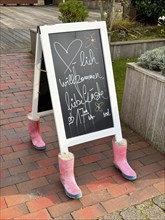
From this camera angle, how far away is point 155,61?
3.66 metres

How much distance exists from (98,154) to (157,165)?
676 mm

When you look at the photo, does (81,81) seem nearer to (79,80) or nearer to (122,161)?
(79,80)

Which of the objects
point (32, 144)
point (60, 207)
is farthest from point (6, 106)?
point (60, 207)

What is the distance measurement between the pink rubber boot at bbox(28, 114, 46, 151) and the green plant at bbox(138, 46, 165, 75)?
4.95 ft

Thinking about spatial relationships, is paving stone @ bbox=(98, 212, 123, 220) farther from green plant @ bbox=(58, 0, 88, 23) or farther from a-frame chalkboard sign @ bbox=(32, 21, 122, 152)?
green plant @ bbox=(58, 0, 88, 23)

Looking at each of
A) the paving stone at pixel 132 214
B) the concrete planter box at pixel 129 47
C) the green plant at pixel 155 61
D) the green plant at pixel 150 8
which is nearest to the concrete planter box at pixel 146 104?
the green plant at pixel 155 61

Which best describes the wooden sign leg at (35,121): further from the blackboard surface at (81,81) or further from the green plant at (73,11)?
the green plant at (73,11)

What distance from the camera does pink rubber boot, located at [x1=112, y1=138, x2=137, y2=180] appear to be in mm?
3107

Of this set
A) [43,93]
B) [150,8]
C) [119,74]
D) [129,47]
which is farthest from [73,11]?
[43,93]

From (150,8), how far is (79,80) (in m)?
6.32

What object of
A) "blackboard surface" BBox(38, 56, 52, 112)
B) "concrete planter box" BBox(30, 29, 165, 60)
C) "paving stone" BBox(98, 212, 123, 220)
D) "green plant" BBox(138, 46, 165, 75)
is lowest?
"paving stone" BBox(98, 212, 123, 220)

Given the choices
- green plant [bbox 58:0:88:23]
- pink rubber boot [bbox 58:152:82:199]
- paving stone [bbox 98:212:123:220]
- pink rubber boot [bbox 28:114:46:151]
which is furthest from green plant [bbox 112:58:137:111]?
paving stone [bbox 98:212:123:220]

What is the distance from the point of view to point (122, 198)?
2.86 meters

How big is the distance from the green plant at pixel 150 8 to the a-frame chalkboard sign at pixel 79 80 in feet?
19.6
